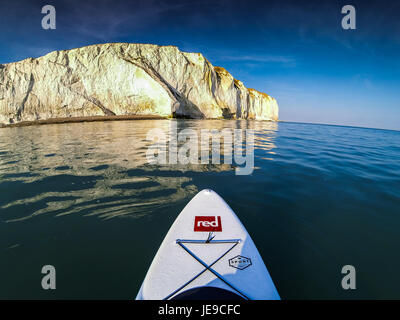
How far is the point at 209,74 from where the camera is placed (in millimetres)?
39344

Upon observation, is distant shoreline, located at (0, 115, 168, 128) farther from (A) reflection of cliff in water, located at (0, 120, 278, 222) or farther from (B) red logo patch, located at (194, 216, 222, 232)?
(B) red logo patch, located at (194, 216, 222, 232)

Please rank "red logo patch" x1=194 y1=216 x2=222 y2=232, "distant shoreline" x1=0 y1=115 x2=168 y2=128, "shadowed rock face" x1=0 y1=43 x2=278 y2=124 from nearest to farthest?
"red logo patch" x1=194 y1=216 x2=222 y2=232 < "distant shoreline" x1=0 y1=115 x2=168 y2=128 < "shadowed rock face" x1=0 y1=43 x2=278 y2=124

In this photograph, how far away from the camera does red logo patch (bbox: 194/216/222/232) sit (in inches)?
126

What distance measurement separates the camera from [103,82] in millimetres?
32250

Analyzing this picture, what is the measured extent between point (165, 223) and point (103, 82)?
123 feet

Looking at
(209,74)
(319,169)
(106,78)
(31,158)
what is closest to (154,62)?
(106,78)

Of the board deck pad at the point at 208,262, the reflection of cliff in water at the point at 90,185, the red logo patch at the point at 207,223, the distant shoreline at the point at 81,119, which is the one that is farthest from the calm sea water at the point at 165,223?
the distant shoreline at the point at 81,119

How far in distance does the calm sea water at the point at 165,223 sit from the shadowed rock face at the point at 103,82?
94.7 feet

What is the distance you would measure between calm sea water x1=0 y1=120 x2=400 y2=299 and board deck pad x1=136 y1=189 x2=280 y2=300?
0.94 ft

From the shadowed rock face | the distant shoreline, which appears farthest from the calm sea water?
the distant shoreline
